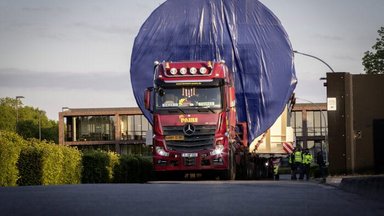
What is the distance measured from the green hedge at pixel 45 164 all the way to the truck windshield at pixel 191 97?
12.6ft

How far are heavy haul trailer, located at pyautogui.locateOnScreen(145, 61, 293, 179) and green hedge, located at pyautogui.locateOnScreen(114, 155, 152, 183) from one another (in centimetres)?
810

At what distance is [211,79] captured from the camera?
24812 millimetres

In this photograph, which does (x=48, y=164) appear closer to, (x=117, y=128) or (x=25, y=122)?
(x=117, y=128)

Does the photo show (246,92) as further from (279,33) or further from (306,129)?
(306,129)

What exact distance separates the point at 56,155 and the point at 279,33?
7.97 metres

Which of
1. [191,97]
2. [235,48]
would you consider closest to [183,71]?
[191,97]

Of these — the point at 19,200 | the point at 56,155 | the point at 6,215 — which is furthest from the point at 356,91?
the point at 6,215

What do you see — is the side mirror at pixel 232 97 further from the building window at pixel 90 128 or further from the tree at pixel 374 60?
the building window at pixel 90 128

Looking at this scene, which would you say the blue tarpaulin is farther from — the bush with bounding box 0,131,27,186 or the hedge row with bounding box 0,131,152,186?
the bush with bounding box 0,131,27,186

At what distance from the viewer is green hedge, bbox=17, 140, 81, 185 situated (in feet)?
82.7

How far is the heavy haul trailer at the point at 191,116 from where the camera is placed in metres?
24.9

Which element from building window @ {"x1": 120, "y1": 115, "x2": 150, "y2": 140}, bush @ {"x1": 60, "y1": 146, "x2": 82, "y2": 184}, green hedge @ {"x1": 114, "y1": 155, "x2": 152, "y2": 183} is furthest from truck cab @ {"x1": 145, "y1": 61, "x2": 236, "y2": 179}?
building window @ {"x1": 120, "y1": 115, "x2": 150, "y2": 140}

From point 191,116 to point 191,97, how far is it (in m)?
0.54

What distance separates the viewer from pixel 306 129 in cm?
10481
